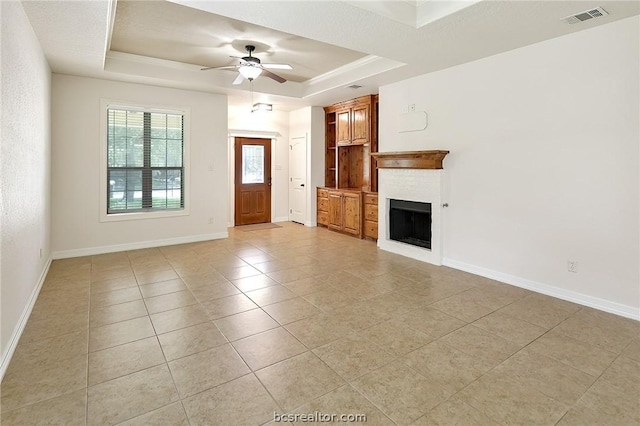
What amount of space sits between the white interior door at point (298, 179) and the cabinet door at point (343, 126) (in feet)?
3.28

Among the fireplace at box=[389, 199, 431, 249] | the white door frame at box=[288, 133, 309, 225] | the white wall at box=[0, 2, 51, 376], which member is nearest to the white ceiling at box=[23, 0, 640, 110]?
the white wall at box=[0, 2, 51, 376]

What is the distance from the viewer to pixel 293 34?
12.4 ft

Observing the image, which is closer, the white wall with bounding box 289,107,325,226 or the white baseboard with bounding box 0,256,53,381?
the white baseboard with bounding box 0,256,53,381

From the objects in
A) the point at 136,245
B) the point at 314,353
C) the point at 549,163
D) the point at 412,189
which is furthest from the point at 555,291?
the point at 136,245

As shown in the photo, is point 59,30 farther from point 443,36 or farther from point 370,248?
point 370,248

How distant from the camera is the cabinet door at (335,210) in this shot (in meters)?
7.25

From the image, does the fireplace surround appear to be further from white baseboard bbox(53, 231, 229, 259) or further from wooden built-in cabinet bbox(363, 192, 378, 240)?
white baseboard bbox(53, 231, 229, 259)

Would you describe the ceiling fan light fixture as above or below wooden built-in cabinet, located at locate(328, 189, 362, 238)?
above

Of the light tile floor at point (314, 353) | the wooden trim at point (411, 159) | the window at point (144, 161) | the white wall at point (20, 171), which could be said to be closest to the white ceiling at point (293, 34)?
the white wall at point (20, 171)

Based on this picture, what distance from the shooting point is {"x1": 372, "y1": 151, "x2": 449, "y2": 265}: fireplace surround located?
195 inches

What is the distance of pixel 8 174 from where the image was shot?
2.55m

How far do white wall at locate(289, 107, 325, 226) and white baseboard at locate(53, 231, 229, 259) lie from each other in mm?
2090

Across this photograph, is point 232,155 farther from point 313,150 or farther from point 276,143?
point 313,150

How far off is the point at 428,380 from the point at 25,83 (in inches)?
161
